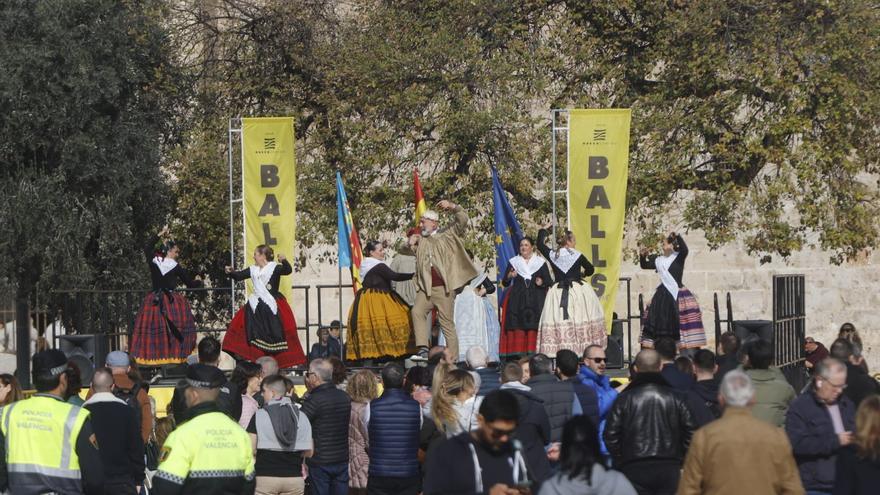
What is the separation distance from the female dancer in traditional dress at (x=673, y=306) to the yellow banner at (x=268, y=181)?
13.0 feet

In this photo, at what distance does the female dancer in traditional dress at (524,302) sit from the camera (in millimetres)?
17281

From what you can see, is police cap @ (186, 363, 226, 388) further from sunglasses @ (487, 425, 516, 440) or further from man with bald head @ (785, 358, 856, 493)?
man with bald head @ (785, 358, 856, 493)

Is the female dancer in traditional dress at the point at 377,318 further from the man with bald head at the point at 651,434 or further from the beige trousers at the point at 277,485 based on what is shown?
the man with bald head at the point at 651,434

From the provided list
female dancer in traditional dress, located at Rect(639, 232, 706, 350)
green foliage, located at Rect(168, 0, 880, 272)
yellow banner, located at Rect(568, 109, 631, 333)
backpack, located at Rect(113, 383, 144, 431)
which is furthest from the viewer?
green foliage, located at Rect(168, 0, 880, 272)

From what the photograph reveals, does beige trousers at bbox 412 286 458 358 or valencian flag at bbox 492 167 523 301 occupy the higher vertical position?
valencian flag at bbox 492 167 523 301

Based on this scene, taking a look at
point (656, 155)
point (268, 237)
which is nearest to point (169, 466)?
point (268, 237)

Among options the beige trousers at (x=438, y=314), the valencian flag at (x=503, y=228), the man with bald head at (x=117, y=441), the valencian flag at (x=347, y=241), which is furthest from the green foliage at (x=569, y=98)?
the man with bald head at (x=117, y=441)

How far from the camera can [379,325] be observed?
17109 millimetres

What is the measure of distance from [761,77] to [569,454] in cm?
1473

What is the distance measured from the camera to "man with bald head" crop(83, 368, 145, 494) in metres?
9.29

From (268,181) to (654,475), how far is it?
9932 mm

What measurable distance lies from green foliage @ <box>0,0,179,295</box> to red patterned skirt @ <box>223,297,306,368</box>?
536cm

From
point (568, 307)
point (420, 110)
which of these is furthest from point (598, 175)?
point (420, 110)

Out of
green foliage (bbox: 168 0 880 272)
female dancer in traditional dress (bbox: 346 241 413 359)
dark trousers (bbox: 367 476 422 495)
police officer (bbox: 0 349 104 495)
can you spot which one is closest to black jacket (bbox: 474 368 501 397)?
dark trousers (bbox: 367 476 422 495)
